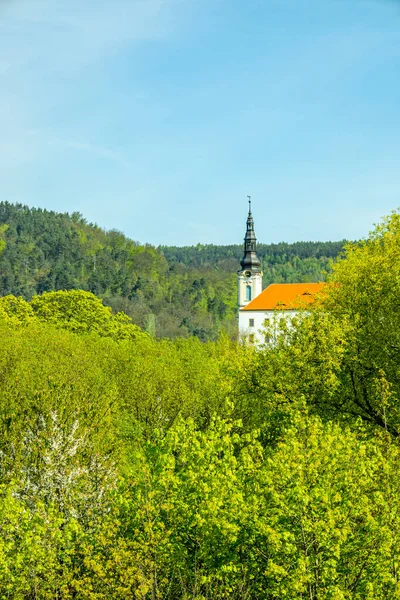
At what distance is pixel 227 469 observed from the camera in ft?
47.6

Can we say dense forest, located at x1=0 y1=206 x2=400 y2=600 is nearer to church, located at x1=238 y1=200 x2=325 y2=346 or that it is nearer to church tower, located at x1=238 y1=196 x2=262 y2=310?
church, located at x1=238 y1=200 x2=325 y2=346

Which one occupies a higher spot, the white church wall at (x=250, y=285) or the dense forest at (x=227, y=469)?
the white church wall at (x=250, y=285)

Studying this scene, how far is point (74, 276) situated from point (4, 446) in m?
142

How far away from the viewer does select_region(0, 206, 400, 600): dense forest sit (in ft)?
42.2

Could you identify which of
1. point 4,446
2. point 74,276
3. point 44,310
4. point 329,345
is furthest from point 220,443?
point 74,276

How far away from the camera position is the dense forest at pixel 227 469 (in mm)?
12859

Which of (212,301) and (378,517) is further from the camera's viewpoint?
(212,301)

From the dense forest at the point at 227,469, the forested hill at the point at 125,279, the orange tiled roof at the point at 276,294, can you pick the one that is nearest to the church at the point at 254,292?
the orange tiled roof at the point at 276,294

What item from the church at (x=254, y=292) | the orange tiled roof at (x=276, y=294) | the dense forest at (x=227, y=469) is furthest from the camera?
the church at (x=254, y=292)

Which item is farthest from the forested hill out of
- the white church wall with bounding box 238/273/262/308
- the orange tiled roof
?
the orange tiled roof

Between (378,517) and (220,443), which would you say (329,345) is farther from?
(378,517)

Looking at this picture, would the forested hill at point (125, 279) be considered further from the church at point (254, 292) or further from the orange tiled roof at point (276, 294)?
the orange tiled roof at point (276, 294)

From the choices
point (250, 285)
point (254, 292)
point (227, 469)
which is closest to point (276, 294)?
point (254, 292)

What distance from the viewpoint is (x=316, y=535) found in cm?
1228
